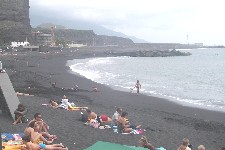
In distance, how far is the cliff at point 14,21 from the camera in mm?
107500

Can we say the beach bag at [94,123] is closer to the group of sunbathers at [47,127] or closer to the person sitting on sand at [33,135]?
the group of sunbathers at [47,127]

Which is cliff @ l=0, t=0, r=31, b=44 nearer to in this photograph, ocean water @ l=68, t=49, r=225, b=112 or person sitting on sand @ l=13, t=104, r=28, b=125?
ocean water @ l=68, t=49, r=225, b=112

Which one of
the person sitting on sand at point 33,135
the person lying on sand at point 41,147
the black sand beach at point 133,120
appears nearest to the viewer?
the person lying on sand at point 41,147

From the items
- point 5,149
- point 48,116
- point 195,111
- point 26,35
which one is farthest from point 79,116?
point 26,35

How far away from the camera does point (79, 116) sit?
1844 centimetres

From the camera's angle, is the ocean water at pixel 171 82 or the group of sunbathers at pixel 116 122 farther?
the ocean water at pixel 171 82

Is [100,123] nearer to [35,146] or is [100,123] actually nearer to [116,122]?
[116,122]

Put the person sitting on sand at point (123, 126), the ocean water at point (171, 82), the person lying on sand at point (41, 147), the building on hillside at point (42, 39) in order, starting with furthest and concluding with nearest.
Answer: the building on hillside at point (42, 39) < the ocean water at point (171, 82) < the person sitting on sand at point (123, 126) < the person lying on sand at point (41, 147)

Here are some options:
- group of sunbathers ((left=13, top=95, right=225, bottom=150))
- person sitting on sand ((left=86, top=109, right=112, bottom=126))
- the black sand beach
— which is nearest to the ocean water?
the black sand beach

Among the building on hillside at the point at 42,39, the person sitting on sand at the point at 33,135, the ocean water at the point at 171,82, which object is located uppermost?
the building on hillside at the point at 42,39

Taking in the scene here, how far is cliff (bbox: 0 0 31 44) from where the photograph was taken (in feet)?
353

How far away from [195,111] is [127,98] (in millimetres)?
6194

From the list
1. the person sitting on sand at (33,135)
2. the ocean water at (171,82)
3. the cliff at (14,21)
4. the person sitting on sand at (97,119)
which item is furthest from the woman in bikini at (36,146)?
the cliff at (14,21)

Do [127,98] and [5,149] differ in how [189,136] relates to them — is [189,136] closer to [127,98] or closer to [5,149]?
[5,149]
